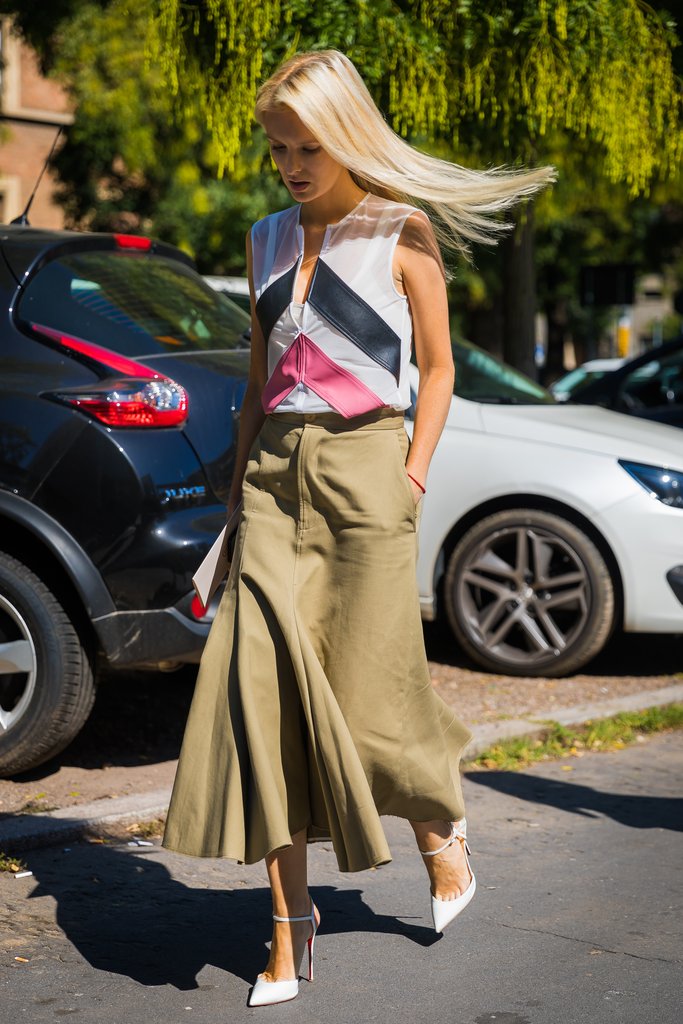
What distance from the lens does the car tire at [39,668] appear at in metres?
4.87

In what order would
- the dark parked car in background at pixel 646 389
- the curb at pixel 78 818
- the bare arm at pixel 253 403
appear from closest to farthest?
the bare arm at pixel 253 403 → the curb at pixel 78 818 → the dark parked car in background at pixel 646 389

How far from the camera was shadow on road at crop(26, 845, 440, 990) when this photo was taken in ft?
11.9

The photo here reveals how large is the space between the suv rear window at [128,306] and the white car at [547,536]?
5.47ft

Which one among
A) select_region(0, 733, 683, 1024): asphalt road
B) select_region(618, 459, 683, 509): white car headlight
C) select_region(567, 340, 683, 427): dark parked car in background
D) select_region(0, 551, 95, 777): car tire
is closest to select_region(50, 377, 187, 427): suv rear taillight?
select_region(0, 551, 95, 777): car tire

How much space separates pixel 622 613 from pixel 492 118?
7.76 ft

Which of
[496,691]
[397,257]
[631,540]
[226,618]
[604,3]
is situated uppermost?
[604,3]

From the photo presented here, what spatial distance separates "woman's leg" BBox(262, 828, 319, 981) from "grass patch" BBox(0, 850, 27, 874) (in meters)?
1.18

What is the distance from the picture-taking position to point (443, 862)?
141 inches

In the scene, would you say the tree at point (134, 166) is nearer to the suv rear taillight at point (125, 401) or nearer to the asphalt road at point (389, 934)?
the suv rear taillight at point (125, 401)

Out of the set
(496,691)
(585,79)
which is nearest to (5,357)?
(496,691)

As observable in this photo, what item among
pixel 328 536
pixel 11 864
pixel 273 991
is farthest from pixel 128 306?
pixel 273 991

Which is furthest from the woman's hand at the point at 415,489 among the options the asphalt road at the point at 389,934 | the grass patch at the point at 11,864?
the grass patch at the point at 11,864

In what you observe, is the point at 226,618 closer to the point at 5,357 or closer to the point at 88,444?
the point at 88,444

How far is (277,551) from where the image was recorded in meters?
3.31
